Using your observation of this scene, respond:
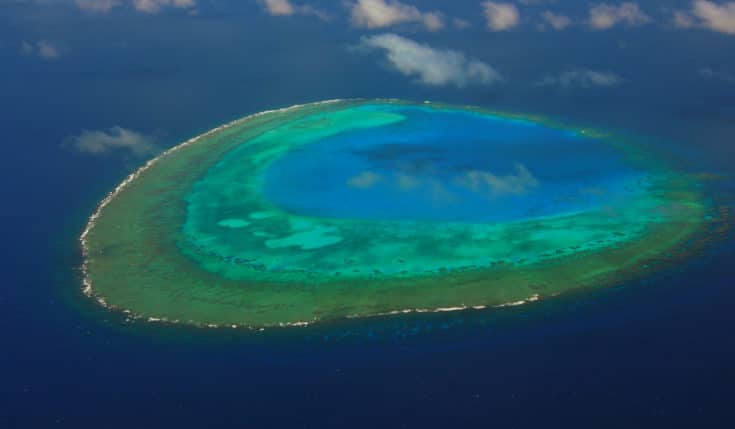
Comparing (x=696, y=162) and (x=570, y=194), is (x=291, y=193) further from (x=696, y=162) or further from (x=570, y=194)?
(x=696, y=162)

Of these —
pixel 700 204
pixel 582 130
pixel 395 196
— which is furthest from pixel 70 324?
pixel 582 130

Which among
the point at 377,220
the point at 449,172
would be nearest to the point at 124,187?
the point at 377,220

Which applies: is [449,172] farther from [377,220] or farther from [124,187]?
[124,187]

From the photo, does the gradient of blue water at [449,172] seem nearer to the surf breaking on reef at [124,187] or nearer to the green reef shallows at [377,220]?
the green reef shallows at [377,220]

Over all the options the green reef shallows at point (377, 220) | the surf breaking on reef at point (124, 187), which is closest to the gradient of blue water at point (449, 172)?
the green reef shallows at point (377, 220)

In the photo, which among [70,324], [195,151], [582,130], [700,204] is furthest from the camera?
[582,130]

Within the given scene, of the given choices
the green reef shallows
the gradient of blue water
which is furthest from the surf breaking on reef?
the gradient of blue water
